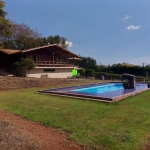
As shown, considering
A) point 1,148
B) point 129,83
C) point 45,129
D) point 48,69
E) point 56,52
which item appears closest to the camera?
point 1,148

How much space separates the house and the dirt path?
20.0 metres

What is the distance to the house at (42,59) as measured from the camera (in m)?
26.2

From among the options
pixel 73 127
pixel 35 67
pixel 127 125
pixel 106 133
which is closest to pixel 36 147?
pixel 73 127

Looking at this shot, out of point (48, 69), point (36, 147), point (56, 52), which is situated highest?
point (56, 52)

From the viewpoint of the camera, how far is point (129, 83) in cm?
1675

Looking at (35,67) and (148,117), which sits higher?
(35,67)

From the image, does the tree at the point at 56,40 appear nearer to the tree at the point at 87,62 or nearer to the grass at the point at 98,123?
the tree at the point at 87,62

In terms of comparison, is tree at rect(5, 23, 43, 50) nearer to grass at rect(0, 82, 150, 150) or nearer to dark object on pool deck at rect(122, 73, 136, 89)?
dark object on pool deck at rect(122, 73, 136, 89)

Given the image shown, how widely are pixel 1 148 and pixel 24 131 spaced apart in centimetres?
116

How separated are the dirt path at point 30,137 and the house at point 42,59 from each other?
20.0 m

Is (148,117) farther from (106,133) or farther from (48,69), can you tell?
(48,69)

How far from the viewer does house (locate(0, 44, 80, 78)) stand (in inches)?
1032

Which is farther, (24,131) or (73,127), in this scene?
(73,127)

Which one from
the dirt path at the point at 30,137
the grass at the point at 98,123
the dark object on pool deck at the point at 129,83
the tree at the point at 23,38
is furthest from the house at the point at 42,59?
the dirt path at the point at 30,137
